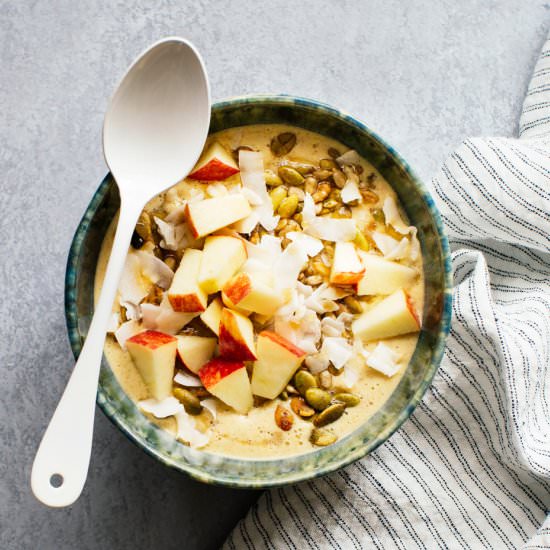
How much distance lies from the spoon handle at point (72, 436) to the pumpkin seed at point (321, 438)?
419 millimetres

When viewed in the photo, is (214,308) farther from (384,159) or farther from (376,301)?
(384,159)

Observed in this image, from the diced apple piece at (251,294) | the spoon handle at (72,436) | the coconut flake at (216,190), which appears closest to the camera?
the spoon handle at (72,436)

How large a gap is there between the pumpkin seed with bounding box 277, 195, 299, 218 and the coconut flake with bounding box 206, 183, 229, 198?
11 cm

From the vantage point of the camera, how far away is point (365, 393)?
150 centimetres

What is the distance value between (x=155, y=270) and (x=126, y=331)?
0.40 feet

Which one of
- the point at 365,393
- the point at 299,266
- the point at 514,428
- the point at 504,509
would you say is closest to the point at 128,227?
the point at 299,266

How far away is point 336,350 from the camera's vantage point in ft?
4.76

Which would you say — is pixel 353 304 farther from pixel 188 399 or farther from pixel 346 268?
pixel 188 399

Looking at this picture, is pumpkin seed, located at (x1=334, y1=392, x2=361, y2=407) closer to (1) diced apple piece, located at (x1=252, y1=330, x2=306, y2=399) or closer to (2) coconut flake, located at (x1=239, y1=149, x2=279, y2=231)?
(1) diced apple piece, located at (x1=252, y1=330, x2=306, y2=399)

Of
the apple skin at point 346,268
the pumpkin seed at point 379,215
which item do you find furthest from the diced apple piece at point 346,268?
the pumpkin seed at point 379,215

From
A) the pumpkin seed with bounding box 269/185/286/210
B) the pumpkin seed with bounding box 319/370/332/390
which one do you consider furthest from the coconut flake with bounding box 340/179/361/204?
the pumpkin seed with bounding box 319/370/332/390

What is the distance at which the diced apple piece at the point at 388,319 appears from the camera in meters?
1.47

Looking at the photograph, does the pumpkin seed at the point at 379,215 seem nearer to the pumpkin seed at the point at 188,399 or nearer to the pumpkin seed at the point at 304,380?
the pumpkin seed at the point at 304,380

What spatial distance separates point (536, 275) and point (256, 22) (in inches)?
31.9
